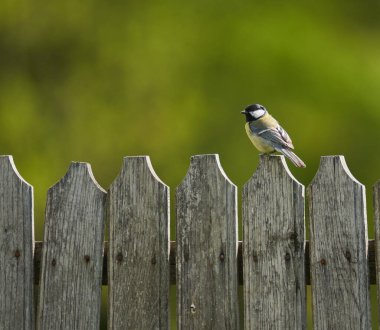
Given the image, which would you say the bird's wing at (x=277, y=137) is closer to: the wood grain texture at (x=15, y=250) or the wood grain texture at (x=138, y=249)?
the wood grain texture at (x=138, y=249)

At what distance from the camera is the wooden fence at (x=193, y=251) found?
3.94 metres

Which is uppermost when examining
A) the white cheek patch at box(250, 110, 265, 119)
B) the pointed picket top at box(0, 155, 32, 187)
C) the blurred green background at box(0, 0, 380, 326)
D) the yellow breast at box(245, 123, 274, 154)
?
the blurred green background at box(0, 0, 380, 326)

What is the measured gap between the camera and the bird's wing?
6105 millimetres

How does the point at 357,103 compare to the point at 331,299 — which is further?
the point at 357,103

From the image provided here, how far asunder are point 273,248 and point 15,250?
121cm

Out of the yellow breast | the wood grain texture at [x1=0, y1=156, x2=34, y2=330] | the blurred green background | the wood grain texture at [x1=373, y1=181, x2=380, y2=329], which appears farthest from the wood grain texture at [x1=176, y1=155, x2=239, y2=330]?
the blurred green background

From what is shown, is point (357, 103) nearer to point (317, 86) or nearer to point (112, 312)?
point (317, 86)

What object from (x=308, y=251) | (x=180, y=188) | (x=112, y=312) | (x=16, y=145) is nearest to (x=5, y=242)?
(x=112, y=312)

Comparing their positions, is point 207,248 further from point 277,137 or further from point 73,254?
point 277,137

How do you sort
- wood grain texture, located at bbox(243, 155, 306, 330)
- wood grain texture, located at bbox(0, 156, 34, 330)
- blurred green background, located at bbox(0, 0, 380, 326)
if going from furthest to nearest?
1. blurred green background, located at bbox(0, 0, 380, 326)
2. wood grain texture, located at bbox(0, 156, 34, 330)
3. wood grain texture, located at bbox(243, 155, 306, 330)

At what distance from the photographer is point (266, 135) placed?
6.25 m

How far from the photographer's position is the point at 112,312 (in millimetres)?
4211

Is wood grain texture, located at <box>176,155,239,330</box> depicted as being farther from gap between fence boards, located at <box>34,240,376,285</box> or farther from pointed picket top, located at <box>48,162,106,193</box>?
pointed picket top, located at <box>48,162,106,193</box>

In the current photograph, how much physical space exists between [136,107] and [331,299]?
5.91 m
